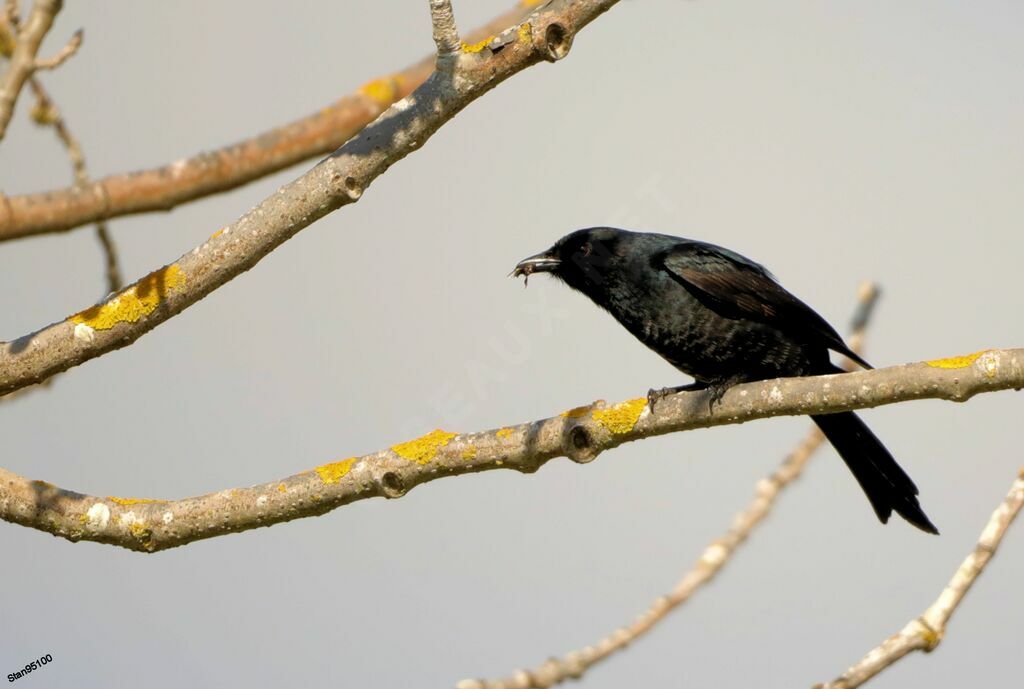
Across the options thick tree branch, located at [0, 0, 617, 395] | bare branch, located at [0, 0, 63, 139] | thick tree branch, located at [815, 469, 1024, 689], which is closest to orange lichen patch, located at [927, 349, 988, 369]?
thick tree branch, located at [815, 469, 1024, 689]

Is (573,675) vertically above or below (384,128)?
below

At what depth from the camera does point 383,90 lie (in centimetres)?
569

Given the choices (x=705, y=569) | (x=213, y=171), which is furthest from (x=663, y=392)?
(x=213, y=171)

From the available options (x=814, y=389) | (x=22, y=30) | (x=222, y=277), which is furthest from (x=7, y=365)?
(x=814, y=389)

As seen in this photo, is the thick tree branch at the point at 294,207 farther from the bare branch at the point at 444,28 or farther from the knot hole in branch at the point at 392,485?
the knot hole in branch at the point at 392,485

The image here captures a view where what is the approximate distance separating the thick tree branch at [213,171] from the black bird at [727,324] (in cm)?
125

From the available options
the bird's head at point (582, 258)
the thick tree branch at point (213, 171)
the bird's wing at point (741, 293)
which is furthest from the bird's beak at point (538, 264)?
the thick tree branch at point (213, 171)

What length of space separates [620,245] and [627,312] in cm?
37

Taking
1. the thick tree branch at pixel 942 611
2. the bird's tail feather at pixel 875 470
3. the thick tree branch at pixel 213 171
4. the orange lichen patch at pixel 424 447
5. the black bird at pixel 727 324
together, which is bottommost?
the thick tree branch at pixel 942 611

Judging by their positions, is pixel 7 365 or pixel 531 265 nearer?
pixel 7 365

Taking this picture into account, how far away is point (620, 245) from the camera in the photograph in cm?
550

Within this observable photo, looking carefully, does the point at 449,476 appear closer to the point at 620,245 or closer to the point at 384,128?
the point at 384,128

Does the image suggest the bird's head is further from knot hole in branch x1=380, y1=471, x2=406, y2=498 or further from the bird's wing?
knot hole in branch x1=380, y1=471, x2=406, y2=498

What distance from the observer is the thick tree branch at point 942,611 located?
11.0ft
